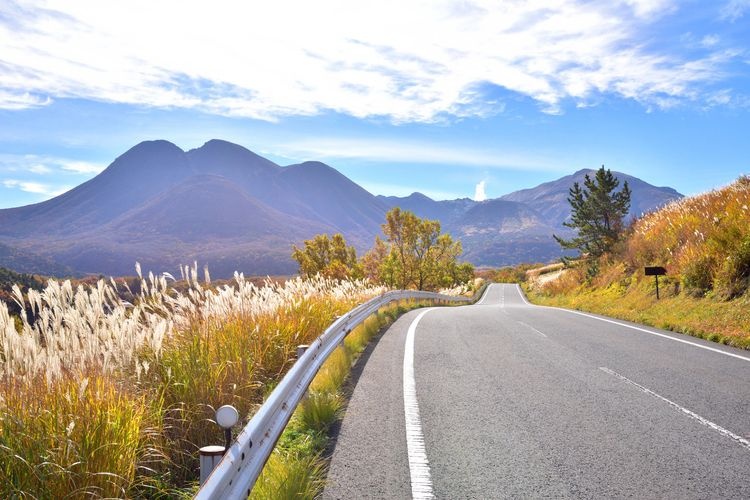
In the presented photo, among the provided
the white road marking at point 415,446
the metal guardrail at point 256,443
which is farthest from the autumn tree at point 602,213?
the metal guardrail at point 256,443

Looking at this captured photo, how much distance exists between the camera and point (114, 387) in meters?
4.22

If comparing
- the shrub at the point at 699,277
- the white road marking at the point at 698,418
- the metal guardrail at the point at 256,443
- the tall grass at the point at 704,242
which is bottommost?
the white road marking at the point at 698,418

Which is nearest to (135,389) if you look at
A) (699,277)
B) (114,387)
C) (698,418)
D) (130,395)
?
(130,395)

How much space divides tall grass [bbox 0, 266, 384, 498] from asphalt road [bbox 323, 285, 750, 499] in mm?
1367

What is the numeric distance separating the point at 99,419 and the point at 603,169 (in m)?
32.8

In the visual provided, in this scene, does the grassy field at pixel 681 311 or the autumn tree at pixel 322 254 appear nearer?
the grassy field at pixel 681 311

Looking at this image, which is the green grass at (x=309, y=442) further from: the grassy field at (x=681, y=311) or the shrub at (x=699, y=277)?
the shrub at (x=699, y=277)

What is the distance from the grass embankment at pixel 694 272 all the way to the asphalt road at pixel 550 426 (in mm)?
3154

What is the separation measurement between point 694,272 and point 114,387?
15957mm

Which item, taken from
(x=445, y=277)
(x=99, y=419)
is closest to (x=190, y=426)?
(x=99, y=419)

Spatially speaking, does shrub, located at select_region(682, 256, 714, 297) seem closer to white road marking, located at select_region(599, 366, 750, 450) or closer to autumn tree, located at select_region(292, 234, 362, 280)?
white road marking, located at select_region(599, 366, 750, 450)

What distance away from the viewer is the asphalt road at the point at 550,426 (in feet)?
13.6

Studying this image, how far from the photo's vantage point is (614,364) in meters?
8.50

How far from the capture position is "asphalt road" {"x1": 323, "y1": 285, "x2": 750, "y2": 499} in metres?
4.14
